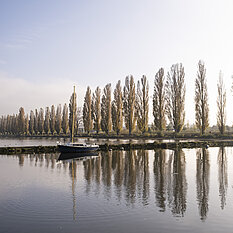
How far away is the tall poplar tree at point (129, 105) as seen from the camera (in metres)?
53.7

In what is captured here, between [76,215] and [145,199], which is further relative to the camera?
[145,199]

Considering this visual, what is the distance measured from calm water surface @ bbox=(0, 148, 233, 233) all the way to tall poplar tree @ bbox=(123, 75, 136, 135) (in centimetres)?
3925

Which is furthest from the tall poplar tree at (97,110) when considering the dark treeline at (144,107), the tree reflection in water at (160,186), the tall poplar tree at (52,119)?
the tree reflection in water at (160,186)

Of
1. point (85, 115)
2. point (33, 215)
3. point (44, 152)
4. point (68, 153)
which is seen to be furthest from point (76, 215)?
point (85, 115)

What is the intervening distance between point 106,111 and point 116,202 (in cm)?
4932

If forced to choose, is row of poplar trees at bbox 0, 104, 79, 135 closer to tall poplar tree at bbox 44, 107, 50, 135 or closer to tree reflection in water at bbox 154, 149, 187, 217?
tall poplar tree at bbox 44, 107, 50, 135

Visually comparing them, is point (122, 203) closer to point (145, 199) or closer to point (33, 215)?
point (145, 199)

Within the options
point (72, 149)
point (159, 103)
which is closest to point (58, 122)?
point (159, 103)

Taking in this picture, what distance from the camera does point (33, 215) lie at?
7.61 m

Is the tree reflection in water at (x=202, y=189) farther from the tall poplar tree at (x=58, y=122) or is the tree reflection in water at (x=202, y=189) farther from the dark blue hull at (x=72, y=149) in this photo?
the tall poplar tree at (x=58, y=122)

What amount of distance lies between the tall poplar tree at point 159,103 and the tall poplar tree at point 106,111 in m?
11.7

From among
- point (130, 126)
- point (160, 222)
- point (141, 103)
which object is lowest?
point (160, 222)

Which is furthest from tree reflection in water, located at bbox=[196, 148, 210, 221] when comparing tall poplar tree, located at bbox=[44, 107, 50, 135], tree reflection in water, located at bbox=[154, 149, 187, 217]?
tall poplar tree, located at bbox=[44, 107, 50, 135]

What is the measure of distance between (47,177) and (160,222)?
8155mm
